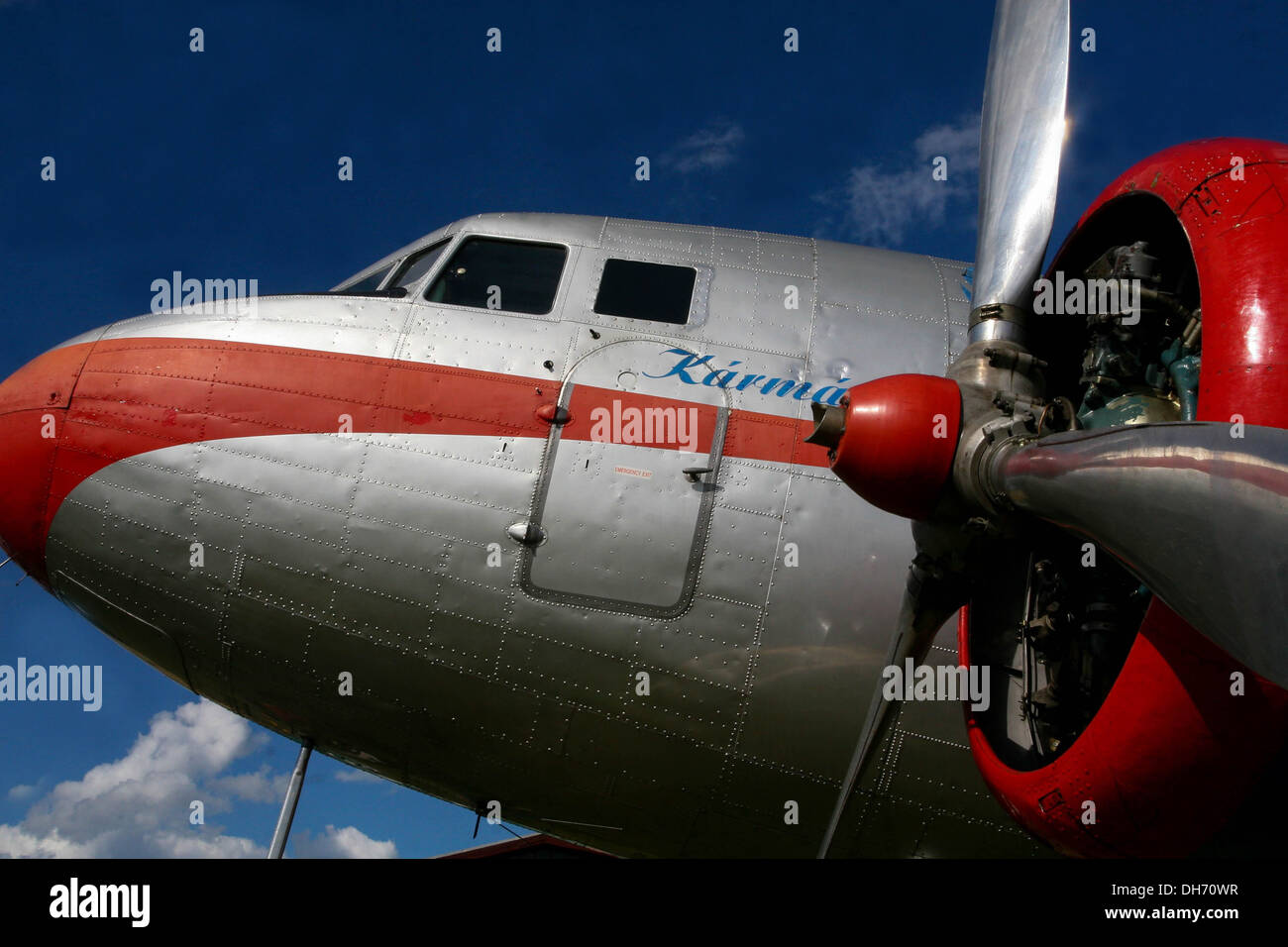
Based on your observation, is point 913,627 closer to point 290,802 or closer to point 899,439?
point 899,439

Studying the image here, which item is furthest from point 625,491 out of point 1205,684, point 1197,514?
point 1197,514

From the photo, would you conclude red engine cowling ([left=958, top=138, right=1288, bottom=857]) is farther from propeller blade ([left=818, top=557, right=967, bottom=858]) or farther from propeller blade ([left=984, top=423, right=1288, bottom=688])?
propeller blade ([left=818, top=557, right=967, bottom=858])

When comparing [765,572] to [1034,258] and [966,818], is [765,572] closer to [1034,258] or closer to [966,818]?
[966,818]

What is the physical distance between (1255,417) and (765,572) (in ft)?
11.4

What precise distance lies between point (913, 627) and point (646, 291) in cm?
356

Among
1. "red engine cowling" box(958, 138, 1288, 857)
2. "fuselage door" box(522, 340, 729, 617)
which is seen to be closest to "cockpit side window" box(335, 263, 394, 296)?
"fuselage door" box(522, 340, 729, 617)

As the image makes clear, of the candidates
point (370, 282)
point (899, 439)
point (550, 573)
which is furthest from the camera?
point (370, 282)

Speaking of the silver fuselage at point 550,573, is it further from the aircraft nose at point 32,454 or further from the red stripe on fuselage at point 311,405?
the aircraft nose at point 32,454

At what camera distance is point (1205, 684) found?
13.6ft

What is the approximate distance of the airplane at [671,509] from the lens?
5.37 metres

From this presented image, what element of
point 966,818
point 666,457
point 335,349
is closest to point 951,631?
point 966,818

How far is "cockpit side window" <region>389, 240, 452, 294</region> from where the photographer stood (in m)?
8.37

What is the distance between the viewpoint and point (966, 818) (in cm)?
694


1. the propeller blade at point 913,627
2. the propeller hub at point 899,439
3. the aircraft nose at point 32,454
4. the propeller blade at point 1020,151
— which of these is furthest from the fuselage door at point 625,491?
the aircraft nose at point 32,454
